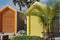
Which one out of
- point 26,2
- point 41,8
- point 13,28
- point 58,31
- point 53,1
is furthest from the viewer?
point 26,2

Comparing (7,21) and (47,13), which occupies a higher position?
(47,13)

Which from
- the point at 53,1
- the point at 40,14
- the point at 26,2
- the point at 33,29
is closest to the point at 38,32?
the point at 33,29

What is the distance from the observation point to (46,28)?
50.6ft

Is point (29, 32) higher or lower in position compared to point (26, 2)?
lower

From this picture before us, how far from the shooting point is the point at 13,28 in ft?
94.2

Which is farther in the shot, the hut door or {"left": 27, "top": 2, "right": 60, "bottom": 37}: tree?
the hut door

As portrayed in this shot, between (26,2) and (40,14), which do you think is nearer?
(40,14)

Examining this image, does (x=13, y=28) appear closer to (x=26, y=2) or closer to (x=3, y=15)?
(x=3, y=15)

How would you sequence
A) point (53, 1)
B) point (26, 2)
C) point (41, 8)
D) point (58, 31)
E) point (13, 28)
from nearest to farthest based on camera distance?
point (53, 1) → point (41, 8) → point (58, 31) → point (13, 28) → point (26, 2)

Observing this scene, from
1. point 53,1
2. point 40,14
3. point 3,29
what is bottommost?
point 3,29

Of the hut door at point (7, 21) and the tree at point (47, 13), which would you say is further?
the hut door at point (7, 21)

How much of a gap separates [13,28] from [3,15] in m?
2.64

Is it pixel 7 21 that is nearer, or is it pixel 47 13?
pixel 47 13

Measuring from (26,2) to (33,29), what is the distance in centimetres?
2183
